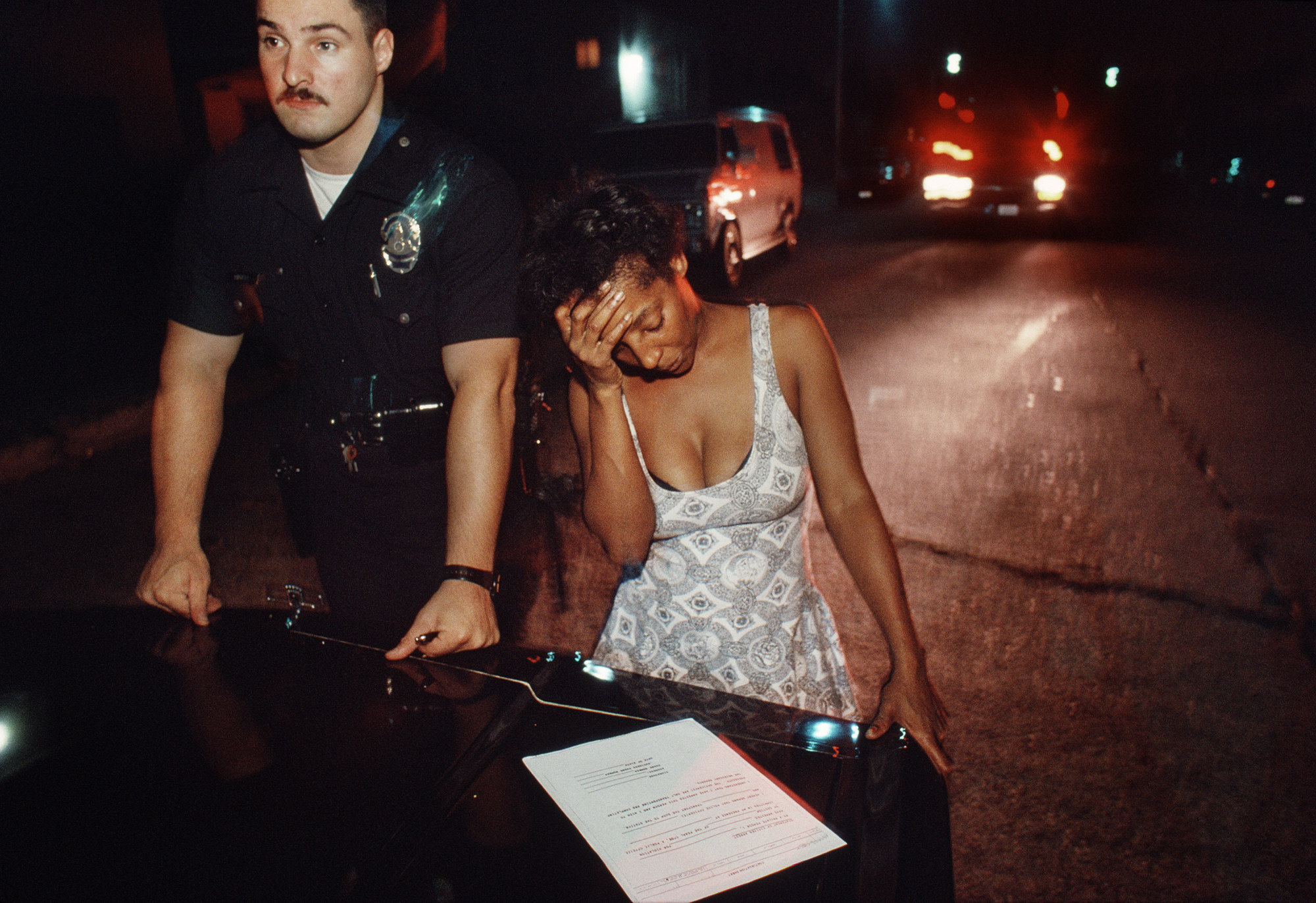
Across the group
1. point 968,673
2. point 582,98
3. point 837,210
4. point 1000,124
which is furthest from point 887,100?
point 968,673

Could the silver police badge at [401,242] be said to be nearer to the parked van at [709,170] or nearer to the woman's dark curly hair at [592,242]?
the woman's dark curly hair at [592,242]

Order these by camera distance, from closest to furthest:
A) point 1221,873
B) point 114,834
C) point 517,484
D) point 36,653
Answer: point 114,834 → point 36,653 → point 1221,873 → point 517,484

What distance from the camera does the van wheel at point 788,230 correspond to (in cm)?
1434

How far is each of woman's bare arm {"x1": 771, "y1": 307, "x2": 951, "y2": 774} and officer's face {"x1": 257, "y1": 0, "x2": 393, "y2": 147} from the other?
106 cm

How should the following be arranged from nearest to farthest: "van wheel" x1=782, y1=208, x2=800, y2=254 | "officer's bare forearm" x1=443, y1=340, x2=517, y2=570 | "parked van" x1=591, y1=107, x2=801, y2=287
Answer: "officer's bare forearm" x1=443, y1=340, x2=517, y2=570 < "parked van" x1=591, y1=107, x2=801, y2=287 < "van wheel" x1=782, y1=208, x2=800, y2=254

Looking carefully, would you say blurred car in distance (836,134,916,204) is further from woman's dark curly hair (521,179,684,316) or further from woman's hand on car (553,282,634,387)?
woman's hand on car (553,282,634,387)

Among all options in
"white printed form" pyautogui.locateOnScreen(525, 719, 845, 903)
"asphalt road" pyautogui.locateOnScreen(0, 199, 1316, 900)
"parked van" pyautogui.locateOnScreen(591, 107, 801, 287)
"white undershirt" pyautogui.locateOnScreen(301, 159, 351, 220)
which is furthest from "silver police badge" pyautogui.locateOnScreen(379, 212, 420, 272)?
"parked van" pyautogui.locateOnScreen(591, 107, 801, 287)

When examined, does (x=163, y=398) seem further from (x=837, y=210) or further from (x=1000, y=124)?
(x=837, y=210)

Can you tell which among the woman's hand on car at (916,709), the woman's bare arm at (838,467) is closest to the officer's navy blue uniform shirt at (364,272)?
the woman's bare arm at (838,467)

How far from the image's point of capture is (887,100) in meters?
50.9

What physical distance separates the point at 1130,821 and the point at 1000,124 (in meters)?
16.9

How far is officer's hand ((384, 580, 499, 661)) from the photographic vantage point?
4.88 feet

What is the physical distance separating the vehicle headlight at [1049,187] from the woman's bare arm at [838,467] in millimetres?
16340

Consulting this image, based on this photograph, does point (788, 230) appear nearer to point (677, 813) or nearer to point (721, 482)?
point (721, 482)
